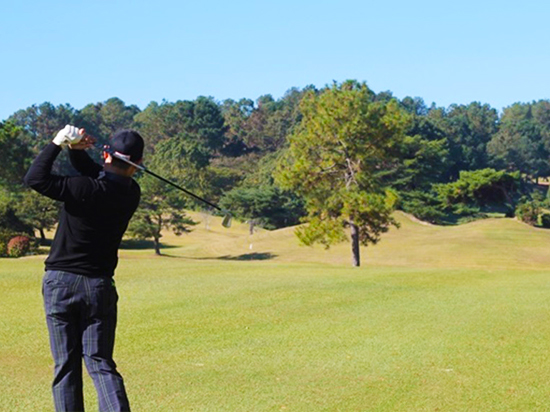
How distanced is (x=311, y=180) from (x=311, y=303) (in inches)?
988

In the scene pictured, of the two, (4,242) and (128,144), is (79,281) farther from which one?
(4,242)

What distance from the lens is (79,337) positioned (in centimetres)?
605

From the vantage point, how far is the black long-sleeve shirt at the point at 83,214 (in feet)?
19.3

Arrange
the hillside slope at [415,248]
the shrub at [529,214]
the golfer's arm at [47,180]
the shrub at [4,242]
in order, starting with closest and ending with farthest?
the golfer's arm at [47,180], the shrub at [4,242], the hillside slope at [415,248], the shrub at [529,214]

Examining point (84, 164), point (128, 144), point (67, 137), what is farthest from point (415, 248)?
point (67, 137)

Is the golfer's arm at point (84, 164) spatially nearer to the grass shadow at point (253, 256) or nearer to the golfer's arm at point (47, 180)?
the golfer's arm at point (47, 180)

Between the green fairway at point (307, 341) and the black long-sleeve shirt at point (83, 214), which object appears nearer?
the black long-sleeve shirt at point (83, 214)

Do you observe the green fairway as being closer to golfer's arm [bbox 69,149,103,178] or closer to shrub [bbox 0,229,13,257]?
golfer's arm [bbox 69,149,103,178]

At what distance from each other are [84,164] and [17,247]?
41.7 meters

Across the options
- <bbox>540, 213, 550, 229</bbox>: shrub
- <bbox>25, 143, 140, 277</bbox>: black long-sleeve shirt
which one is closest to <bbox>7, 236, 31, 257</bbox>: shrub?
<bbox>25, 143, 140, 277</bbox>: black long-sleeve shirt

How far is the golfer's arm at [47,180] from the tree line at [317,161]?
3468 cm

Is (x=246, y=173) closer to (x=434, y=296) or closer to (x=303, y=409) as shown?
(x=434, y=296)

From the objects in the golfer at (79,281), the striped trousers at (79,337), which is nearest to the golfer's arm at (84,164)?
the golfer at (79,281)

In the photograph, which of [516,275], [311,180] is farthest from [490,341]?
[311,180]
